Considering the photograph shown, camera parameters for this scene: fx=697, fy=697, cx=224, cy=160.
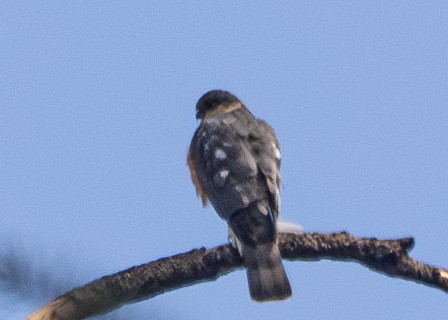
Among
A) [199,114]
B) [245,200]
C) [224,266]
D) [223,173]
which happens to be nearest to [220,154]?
[223,173]

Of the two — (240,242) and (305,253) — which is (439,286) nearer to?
(305,253)

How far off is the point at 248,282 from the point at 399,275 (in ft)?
4.09

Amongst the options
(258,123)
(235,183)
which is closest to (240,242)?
(235,183)

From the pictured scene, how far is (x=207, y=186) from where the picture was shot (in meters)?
5.41

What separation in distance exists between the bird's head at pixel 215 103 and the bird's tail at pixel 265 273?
109 inches

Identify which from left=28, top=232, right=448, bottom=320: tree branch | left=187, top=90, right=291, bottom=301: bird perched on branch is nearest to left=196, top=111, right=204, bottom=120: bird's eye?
left=187, top=90, right=291, bottom=301: bird perched on branch

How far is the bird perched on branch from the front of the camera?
4.62 meters

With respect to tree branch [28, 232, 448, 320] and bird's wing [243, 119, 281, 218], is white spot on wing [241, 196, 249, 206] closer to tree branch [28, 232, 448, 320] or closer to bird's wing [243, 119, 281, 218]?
bird's wing [243, 119, 281, 218]

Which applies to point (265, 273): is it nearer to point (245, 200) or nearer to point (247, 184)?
point (245, 200)

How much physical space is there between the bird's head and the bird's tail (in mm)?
2763

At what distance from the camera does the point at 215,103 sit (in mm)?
7344

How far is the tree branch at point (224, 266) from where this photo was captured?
3.06 m

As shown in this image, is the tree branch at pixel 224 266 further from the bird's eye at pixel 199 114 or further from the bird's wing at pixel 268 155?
the bird's eye at pixel 199 114

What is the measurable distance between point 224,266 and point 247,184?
131 centimetres
